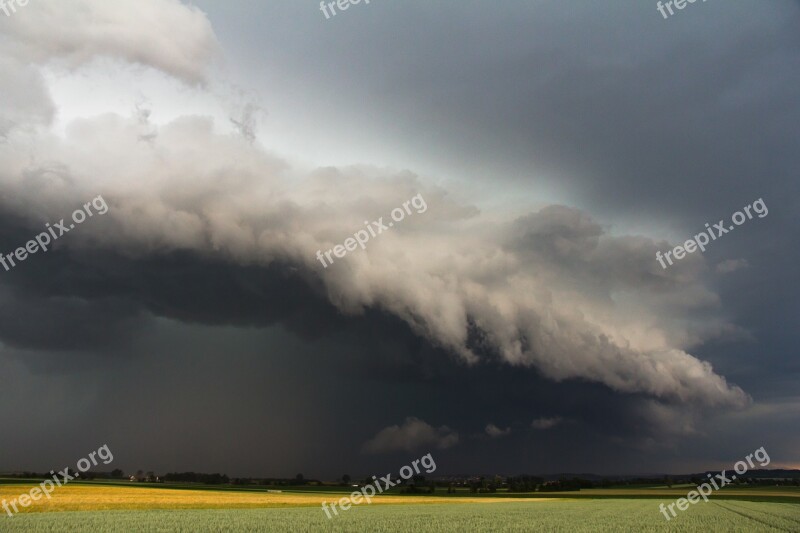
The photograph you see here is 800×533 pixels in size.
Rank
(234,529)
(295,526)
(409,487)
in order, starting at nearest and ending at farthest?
(234,529) < (295,526) < (409,487)

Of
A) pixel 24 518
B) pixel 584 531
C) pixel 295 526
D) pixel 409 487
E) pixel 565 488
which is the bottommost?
pixel 565 488

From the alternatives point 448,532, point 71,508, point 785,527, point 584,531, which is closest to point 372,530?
point 448,532

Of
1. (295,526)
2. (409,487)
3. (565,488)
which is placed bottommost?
(565,488)

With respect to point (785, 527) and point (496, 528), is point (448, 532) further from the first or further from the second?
point (785, 527)

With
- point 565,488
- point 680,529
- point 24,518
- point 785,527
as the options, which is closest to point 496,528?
→ point 680,529

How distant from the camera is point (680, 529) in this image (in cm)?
3481

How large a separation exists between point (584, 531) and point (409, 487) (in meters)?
124

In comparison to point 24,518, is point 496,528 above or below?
below

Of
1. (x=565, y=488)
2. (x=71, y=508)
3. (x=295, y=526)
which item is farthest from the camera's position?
(x=565, y=488)

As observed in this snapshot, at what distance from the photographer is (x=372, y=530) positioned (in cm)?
3139

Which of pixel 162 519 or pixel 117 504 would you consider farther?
pixel 117 504

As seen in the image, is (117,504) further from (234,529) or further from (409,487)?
(409,487)

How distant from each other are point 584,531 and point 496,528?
17.5 ft

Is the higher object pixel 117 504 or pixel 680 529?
pixel 117 504
